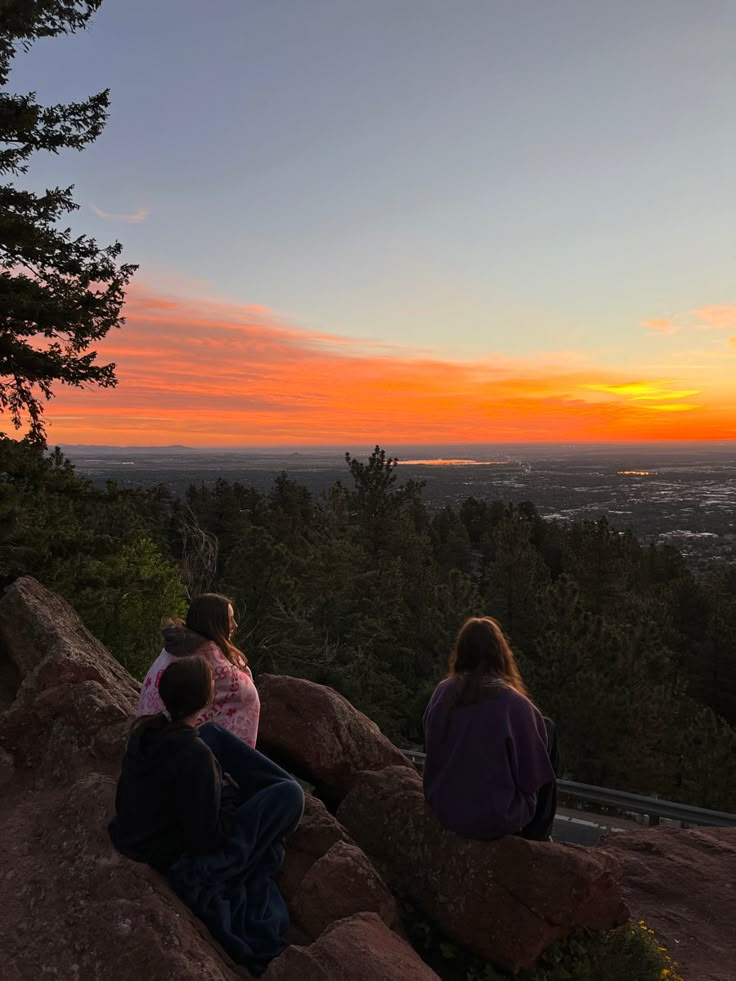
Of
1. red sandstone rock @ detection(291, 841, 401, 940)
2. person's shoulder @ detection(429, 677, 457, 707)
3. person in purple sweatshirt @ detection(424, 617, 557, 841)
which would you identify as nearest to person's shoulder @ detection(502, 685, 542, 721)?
person in purple sweatshirt @ detection(424, 617, 557, 841)

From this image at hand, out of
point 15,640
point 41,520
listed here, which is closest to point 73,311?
point 41,520

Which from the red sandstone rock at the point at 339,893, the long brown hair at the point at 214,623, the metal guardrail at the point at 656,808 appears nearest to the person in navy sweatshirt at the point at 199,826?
the red sandstone rock at the point at 339,893

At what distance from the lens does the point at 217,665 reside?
4652 millimetres

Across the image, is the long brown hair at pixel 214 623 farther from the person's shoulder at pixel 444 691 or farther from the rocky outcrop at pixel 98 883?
the person's shoulder at pixel 444 691

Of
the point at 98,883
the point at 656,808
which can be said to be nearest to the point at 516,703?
the point at 98,883

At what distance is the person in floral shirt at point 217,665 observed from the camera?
4664mm

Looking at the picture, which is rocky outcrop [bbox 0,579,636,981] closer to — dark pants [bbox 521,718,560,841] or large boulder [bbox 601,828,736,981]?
dark pants [bbox 521,718,560,841]

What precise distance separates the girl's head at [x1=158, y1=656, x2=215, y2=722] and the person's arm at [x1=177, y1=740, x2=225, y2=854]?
197 mm

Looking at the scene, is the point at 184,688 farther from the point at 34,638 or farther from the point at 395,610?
the point at 395,610

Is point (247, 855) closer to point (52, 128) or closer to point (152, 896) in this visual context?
point (152, 896)

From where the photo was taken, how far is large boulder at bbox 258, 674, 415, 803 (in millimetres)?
6027

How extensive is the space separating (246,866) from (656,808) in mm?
6771

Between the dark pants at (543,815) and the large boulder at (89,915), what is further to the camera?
the dark pants at (543,815)

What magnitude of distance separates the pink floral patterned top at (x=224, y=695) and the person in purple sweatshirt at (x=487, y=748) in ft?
4.61
